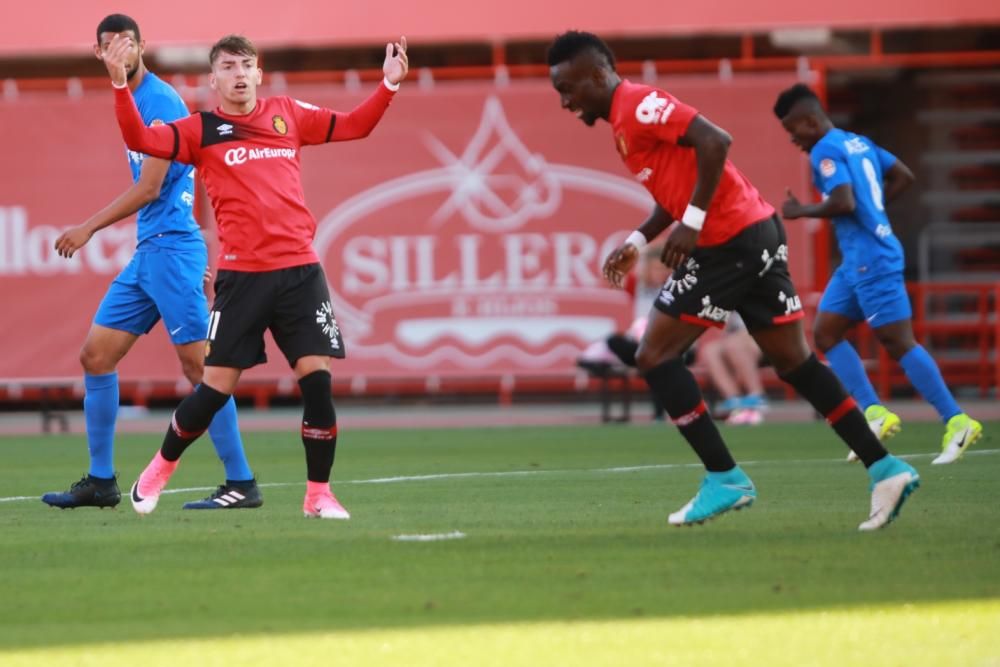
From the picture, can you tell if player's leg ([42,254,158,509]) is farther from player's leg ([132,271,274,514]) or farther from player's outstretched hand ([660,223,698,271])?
player's outstretched hand ([660,223,698,271])

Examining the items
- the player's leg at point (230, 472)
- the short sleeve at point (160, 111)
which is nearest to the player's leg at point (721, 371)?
the player's leg at point (230, 472)

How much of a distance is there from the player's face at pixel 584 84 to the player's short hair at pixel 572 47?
0.02m

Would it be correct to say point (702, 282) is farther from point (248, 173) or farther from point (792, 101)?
point (792, 101)

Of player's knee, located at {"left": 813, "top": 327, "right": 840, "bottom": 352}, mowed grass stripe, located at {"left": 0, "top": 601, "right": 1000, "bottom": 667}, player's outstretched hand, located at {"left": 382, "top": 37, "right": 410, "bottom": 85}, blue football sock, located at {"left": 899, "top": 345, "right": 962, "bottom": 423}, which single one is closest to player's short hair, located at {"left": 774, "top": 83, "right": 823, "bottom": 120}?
player's knee, located at {"left": 813, "top": 327, "right": 840, "bottom": 352}

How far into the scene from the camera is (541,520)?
7.95m

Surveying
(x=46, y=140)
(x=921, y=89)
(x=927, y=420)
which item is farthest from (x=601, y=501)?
(x=921, y=89)

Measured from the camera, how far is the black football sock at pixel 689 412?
7.34 m

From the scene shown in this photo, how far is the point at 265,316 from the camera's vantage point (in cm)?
791

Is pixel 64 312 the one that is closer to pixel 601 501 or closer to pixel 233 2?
pixel 233 2

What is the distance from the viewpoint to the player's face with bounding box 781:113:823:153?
11148mm

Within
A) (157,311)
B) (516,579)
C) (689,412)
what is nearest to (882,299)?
(689,412)

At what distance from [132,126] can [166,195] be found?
1.10 m

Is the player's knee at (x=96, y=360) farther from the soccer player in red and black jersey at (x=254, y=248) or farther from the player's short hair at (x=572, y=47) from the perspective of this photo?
the player's short hair at (x=572, y=47)

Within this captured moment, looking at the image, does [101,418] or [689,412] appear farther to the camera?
[101,418]
